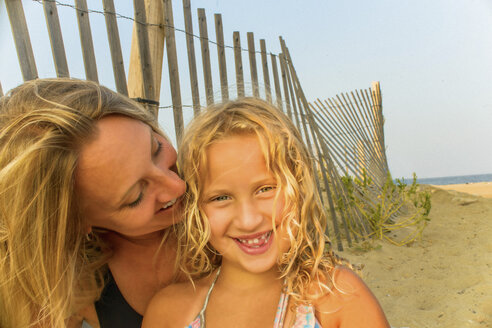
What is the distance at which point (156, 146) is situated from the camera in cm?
145

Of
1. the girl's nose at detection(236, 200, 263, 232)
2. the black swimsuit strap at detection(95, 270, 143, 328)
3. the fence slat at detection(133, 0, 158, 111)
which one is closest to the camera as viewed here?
the girl's nose at detection(236, 200, 263, 232)

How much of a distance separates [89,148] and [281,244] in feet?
2.35

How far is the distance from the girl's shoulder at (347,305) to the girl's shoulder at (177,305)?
1.48 ft

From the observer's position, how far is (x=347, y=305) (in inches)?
47.9

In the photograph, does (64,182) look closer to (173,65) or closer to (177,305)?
(177,305)

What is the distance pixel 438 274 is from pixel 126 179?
3008 mm

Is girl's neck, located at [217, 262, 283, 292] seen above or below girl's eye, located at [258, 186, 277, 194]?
below

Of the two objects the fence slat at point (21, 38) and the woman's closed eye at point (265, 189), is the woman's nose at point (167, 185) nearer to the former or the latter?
the woman's closed eye at point (265, 189)

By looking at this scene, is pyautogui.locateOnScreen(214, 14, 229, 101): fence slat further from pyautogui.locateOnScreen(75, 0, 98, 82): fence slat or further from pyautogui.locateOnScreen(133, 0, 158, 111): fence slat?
pyautogui.locateOnScreen(75, 0, 98, 82): fence slat

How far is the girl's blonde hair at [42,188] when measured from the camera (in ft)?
4.01

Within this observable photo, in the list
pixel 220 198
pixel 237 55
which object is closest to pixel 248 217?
pixel 220 198

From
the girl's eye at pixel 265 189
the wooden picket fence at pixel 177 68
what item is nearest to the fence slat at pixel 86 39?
the wooden picket fence at pixel 177 68

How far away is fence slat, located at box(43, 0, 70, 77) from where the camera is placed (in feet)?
6.49

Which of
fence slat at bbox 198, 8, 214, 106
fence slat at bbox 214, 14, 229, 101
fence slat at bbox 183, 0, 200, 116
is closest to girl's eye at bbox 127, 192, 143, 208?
fence slat at bbox 183, 0, 200, 116
